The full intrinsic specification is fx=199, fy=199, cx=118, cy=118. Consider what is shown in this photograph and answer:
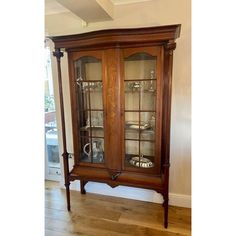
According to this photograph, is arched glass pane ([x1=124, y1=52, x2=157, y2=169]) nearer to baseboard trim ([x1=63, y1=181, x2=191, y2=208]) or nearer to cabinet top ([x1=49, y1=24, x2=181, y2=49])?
cabinet top ([x1=49, y1=24, x2=181, y2=49])

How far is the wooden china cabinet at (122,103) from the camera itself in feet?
6.08

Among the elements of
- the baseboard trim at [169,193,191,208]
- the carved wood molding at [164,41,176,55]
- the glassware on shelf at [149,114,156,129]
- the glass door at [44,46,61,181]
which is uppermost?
the carved wood molding at [164,41,176,55]

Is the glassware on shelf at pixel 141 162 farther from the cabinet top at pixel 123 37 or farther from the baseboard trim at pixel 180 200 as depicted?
the cabinet top at pixel 123 37

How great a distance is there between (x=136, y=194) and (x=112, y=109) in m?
1.18

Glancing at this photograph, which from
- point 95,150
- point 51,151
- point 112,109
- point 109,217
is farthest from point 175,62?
point 51,151

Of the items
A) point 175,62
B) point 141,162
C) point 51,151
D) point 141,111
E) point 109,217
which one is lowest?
point 109,217

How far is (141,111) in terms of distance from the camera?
6.66 ft

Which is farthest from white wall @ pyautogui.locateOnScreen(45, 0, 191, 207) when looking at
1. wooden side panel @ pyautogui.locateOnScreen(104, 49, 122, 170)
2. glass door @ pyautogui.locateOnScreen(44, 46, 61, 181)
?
glass door @ pyautogui.locateOnScreen(44, 46, 61, 181)

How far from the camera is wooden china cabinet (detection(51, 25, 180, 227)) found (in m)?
1.85

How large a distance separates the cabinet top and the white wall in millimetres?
337

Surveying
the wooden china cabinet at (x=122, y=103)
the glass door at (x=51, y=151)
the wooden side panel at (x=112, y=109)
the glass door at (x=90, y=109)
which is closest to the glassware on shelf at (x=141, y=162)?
the wooden china cabinet at (x=122, y=103)

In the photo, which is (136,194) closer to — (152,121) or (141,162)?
(141,162)
